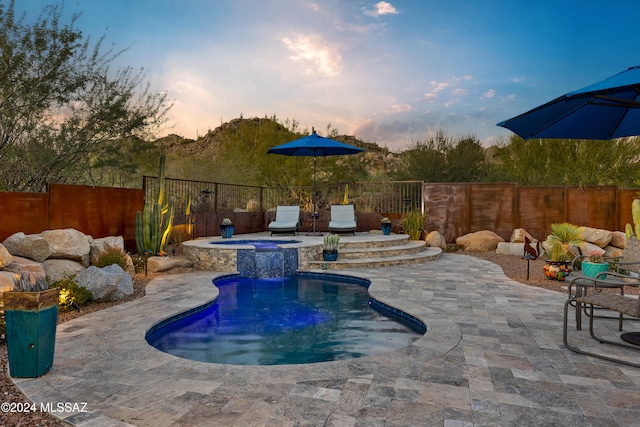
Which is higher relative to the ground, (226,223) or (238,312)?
(226,223)

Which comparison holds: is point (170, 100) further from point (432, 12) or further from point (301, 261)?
point (432, 12)

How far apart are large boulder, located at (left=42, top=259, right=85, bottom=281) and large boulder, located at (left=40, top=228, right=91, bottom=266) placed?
0.44ft

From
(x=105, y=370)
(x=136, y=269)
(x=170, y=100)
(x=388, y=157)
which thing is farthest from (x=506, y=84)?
(x=388, y=157)

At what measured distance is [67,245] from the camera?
6125 mm

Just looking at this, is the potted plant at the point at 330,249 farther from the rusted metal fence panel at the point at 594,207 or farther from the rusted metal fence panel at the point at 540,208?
the rusted metal fence panel at the point at 594,207

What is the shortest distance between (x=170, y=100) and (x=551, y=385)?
1049 cm

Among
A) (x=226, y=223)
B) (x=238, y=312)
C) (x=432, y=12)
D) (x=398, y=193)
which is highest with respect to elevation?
(x=432, y=12)

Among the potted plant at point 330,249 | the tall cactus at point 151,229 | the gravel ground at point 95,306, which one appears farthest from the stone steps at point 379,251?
the tall cactus at point 151,229

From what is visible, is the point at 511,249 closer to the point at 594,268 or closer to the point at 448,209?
the point at 448,209

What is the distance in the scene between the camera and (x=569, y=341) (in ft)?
11.9

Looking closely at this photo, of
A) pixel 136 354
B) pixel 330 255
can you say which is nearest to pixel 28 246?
pixel 136 354

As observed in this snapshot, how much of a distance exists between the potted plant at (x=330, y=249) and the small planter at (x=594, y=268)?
15.0 ft

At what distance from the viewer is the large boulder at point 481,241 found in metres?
10.9

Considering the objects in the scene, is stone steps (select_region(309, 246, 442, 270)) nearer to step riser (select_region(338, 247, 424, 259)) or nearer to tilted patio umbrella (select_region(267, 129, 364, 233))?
step riser (select_region(338, 247, 424, 259))
